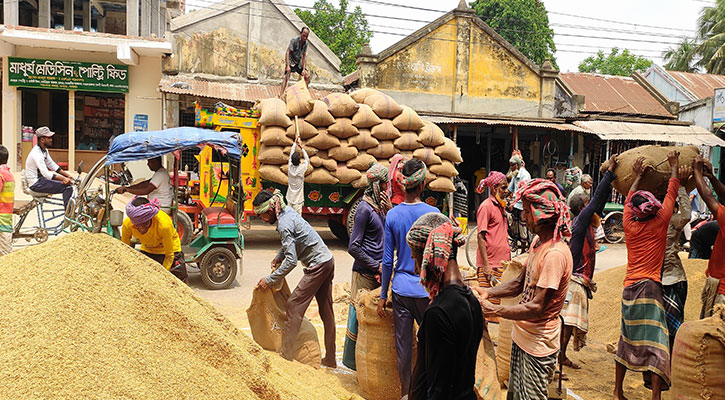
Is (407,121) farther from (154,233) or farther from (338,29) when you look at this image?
(338,29)

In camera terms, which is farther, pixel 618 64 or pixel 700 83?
pixel 618 64

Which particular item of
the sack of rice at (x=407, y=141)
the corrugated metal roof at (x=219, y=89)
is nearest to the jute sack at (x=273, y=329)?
the sack of rice at (x=407, y=141)

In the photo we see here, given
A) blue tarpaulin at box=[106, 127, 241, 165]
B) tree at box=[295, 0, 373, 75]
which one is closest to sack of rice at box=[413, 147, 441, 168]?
blue tarpaulin at box=[106, 127, 241, 165]

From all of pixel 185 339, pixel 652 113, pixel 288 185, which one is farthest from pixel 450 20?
pixel 185 339

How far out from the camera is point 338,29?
3850 cm

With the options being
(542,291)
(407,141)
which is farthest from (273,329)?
(407,141)

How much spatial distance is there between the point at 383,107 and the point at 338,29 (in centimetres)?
2851

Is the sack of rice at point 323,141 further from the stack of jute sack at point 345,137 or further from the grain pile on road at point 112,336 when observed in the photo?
the grain pile on road at point 112,336

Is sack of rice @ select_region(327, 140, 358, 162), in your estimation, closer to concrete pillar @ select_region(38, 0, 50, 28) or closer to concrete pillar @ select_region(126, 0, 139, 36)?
concrete pillar @ select_region(126, 0, 139, 36)

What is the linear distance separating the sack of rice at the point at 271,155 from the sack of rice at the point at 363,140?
138cm

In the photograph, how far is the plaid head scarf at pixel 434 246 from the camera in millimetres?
2801

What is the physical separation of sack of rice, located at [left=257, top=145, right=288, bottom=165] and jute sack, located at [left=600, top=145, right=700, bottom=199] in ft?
22.6

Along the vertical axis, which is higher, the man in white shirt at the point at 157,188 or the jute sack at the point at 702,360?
the man in white shirt at the point at 157,188

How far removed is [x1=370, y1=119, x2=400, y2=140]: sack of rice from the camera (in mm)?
11482
